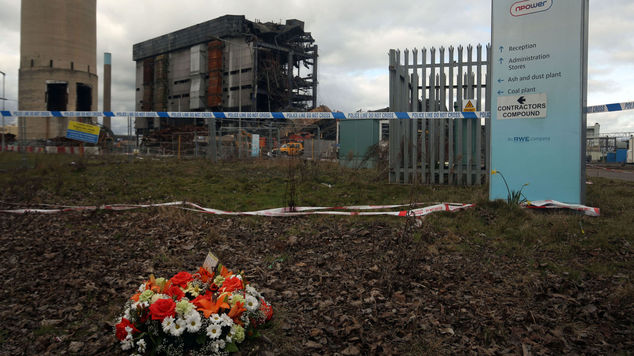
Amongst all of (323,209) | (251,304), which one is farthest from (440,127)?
(251,304)

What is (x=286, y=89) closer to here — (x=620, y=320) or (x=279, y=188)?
(x=279, y=188)

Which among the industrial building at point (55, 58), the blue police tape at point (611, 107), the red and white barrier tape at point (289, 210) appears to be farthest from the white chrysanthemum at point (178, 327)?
the industrial building at point (55, 58)

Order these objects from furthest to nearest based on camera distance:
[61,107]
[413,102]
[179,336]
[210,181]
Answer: [61,107], [210,181], [413,102], [179,336]

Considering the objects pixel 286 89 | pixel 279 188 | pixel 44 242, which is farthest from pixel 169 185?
pixel 286 89

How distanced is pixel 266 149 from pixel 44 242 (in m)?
20.7

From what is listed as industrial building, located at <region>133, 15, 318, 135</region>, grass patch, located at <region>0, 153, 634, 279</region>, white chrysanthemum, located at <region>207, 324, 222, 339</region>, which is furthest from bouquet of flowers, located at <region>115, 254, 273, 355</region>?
industrial building, located at <region>133, 15, 318, 135</region>

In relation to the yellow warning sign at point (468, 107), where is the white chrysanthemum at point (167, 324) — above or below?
below

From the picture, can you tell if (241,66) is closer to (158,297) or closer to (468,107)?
(468,107)

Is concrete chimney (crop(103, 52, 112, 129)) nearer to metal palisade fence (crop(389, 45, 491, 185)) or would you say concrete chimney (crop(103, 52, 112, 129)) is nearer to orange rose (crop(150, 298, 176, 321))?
metal palisade fence (crop(389, 45, 491, 185))

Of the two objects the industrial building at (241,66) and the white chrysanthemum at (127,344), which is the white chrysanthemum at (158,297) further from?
the industrial building at (241,66)

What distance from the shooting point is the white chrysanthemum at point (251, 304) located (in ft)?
9.94

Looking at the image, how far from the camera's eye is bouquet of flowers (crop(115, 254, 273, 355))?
2744 millimetres

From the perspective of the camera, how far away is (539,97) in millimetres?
6766

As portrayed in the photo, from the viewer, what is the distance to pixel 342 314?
11.4ft
